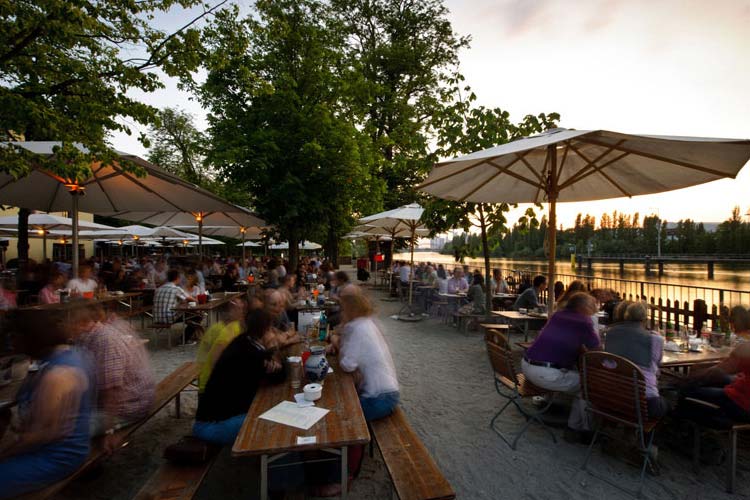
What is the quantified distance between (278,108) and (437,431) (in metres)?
9.71

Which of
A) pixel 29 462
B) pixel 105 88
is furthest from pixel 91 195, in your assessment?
pixel 29 462

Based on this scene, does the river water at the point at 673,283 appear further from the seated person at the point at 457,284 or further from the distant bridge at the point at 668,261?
the seated person at the point at 457,284

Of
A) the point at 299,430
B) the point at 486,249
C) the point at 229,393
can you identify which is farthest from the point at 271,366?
the point at 486,249

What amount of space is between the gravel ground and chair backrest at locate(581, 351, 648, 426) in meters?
0.56

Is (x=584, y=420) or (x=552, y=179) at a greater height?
(x=552, y=179)

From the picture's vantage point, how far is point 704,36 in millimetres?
7500

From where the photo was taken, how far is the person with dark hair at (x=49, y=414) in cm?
203

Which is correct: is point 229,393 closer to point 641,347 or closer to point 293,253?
point 641,347

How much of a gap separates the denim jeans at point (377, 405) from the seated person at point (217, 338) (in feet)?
4.11

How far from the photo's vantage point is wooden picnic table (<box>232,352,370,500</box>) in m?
2.04

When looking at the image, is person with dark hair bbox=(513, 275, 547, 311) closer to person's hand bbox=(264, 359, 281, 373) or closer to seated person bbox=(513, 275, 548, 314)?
seated person bbox=(513, 275, 548, 314)

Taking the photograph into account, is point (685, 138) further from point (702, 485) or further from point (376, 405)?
point (376, 405)

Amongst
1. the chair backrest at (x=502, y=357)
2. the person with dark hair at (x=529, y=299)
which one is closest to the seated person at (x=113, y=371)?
the chair backrest at (x=502, y=357)

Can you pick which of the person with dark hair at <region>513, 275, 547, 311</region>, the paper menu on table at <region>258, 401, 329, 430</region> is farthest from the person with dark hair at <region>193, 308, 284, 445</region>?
the person with dark hair at <region>513, 275, 547, 311</region>
